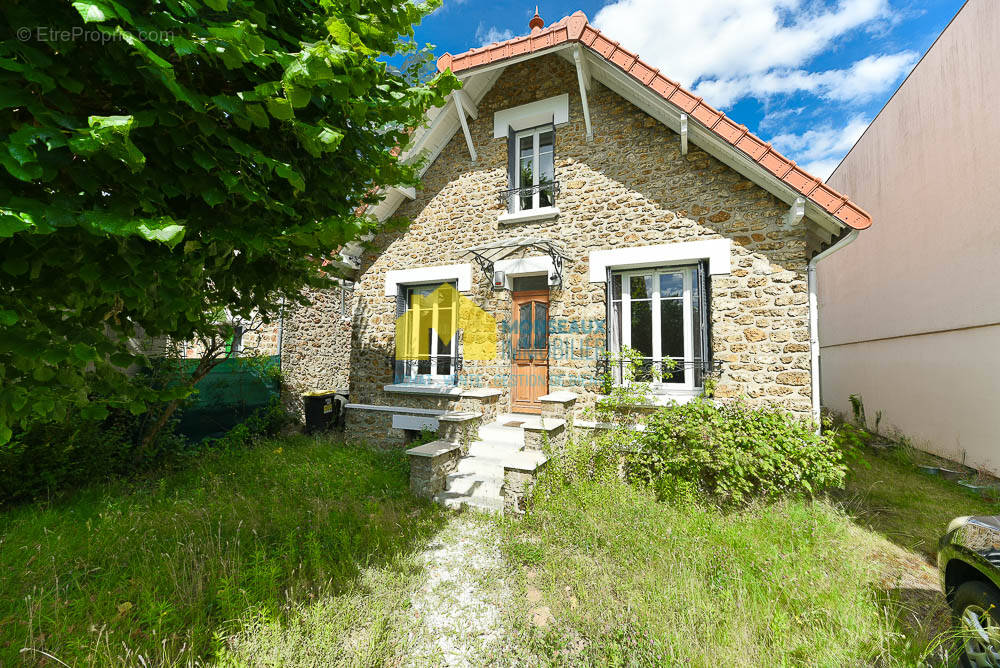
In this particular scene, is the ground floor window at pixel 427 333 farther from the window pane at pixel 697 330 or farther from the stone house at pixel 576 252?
the window pane at pixel 697 330

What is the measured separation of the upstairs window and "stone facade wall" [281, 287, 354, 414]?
218 inches

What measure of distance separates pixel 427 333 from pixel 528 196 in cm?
327

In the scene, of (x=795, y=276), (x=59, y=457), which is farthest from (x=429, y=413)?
(x=795, y=276)

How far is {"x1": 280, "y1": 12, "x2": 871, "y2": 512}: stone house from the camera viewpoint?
16.3 ft

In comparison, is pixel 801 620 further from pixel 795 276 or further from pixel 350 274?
pixel 350 274

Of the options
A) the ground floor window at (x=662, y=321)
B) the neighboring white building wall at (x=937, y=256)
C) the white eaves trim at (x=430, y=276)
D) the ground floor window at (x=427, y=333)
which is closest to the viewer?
the ground floor window at (x=662, y=321)

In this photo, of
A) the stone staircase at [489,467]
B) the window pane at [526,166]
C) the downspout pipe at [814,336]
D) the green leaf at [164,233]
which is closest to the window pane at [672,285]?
the downspout pipe at [814,336]

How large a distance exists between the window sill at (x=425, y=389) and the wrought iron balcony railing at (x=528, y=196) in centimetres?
344

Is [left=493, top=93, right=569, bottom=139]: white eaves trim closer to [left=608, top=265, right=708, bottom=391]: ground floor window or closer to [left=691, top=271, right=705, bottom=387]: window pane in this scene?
[left=608, top=265, right=708, bottom=391]: ground floor window

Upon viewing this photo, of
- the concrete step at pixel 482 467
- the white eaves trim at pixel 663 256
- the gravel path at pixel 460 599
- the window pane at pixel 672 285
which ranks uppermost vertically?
the white eaves trim at pixel 663 256

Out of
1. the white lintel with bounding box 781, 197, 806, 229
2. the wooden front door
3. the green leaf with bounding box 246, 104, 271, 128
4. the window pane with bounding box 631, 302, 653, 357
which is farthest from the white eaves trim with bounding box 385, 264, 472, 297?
the green leaf with bounding box 246, 104, 271, 128

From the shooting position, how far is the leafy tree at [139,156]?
1579mm

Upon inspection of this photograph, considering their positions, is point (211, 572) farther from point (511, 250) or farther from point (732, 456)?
point (511, 250)

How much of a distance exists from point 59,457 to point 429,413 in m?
4.78
